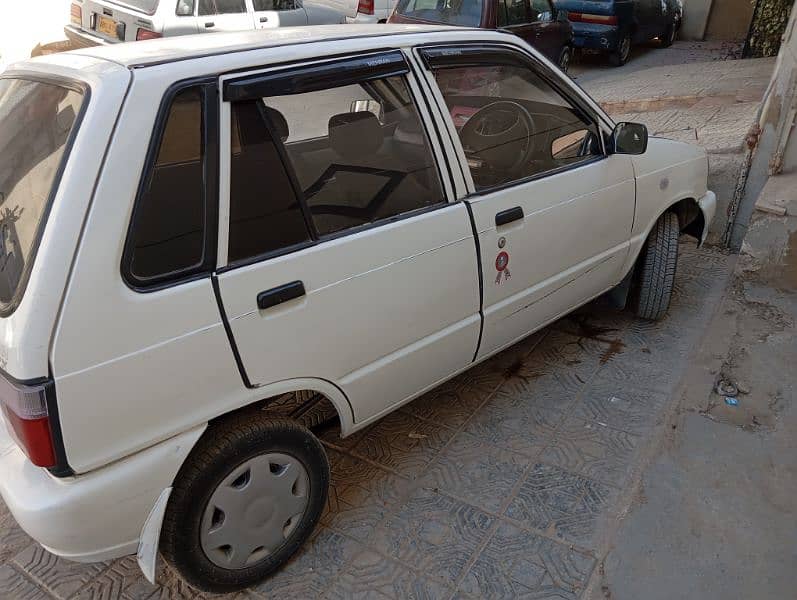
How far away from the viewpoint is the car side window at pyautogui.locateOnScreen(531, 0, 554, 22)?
9328 millimetres

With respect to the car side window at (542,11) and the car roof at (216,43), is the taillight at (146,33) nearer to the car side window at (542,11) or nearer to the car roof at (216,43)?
the car side window at (542,11)

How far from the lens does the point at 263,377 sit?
6.97 ft

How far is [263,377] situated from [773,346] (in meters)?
3.17

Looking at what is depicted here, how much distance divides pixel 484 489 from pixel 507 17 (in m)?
7.52

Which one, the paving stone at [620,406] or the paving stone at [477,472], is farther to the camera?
the paving stone at [620,406]

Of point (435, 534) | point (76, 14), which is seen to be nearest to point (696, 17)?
point (76, 14)

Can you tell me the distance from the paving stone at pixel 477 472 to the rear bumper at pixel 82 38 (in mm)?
7410

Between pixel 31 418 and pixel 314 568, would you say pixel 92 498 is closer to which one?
pixel 31 418

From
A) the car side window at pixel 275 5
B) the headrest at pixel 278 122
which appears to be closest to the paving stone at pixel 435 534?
the headrest at pixel 278 122

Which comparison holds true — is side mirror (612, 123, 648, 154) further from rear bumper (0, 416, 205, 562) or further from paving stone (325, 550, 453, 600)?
rear bumper (0, 416, 205, 562)

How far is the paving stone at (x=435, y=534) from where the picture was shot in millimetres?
2479

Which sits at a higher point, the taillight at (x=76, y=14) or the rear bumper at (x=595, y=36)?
the taillight at (x=76, y=14)

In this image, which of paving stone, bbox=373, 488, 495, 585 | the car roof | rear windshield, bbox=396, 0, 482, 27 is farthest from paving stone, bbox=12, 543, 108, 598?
rear windshield, bbox=396, 0, 482, 27

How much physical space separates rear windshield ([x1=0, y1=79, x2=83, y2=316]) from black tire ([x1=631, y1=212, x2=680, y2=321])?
3229 mm
